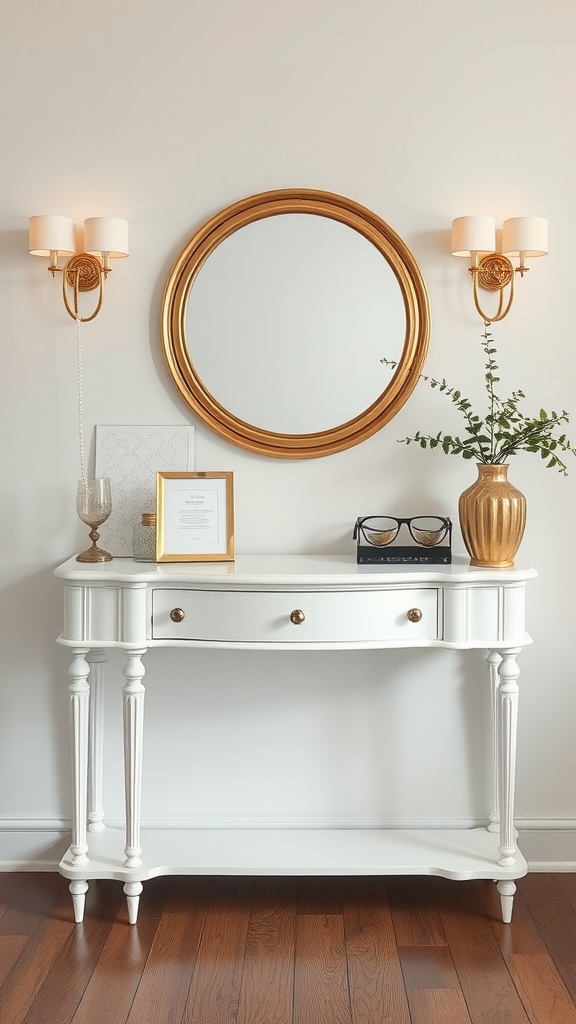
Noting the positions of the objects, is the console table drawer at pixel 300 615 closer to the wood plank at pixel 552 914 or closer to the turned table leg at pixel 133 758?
the turned table leg at pixel 133 758

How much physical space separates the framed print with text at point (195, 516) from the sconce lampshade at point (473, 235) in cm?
90

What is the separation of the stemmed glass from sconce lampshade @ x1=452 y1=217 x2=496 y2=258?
1160 mm

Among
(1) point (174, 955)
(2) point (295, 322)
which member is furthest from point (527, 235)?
(1) point (174, 955)

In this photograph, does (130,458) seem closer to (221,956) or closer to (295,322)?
(295,322)

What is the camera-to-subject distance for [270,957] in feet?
7.62

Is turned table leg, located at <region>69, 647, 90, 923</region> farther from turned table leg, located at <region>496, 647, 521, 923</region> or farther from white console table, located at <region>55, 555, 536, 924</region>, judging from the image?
turned table leg, located at <region>496, 647, 521, 923</region>

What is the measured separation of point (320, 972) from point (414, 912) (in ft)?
1.30

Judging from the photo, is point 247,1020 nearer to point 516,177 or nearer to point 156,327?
point 156,327

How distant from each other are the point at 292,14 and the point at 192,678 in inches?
75.4

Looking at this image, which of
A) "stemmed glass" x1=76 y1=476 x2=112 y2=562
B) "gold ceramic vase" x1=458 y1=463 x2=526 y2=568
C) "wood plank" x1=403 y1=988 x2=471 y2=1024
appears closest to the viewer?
"wood plank" x1=403 y1=988 x2=471 y2=1024

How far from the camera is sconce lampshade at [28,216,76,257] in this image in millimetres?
2580

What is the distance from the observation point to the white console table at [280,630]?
2.39 meters

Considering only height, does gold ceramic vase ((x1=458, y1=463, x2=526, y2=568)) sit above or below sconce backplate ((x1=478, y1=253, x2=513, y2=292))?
below

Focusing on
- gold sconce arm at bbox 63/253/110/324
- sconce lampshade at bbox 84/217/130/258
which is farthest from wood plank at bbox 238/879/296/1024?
sconce lampshade at bbox 84/217/130/258
